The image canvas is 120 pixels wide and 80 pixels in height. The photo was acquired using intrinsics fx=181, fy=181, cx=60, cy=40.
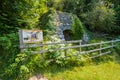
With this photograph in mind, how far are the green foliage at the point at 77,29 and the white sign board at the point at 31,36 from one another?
17.9 ft

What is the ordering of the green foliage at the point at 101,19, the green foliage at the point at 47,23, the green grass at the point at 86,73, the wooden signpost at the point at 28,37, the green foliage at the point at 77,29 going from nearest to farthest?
the wooden signpost at the point at 28,37, the green grass at the point at 86,73, the green foliage at the point at 47,23, the green foliage at the point at 77,29, the green foliage at the point at 101,19

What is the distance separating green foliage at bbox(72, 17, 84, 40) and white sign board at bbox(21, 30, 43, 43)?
5450 mm

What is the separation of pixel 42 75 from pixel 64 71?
3.43 ft

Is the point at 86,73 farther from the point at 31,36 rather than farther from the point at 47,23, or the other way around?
the point at 47,23

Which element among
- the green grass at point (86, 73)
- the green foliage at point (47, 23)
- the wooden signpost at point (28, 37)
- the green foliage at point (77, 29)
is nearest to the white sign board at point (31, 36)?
the wooden signpost at point (28, 37)

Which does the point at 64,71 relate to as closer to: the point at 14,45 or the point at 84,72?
the point at 84,72

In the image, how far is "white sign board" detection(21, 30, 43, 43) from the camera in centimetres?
648

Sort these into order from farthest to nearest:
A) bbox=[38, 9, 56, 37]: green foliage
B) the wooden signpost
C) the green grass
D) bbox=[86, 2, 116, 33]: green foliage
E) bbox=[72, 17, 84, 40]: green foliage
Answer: bbox=[86, 2, 116, 33]: green foliage, bbox=[72, 17, 84, 40]: green foliage, bbox=[38, 9, 56, 37]: green foliage, the green grass, the wooden signpost

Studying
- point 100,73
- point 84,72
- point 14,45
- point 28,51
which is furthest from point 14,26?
point 100,73

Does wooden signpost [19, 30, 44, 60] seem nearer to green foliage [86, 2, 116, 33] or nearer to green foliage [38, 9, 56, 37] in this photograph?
green foliage [38, 9, 56, 37]

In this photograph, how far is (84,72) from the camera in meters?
7.50

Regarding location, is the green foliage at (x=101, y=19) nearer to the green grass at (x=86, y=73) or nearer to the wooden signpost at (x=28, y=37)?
the green grass at (x=86, y=73)

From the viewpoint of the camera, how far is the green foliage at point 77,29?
1198 cm

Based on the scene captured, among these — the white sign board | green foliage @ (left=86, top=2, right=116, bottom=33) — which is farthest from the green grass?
green foliage @ (left=86, top=2, right=116, bottom=33)
